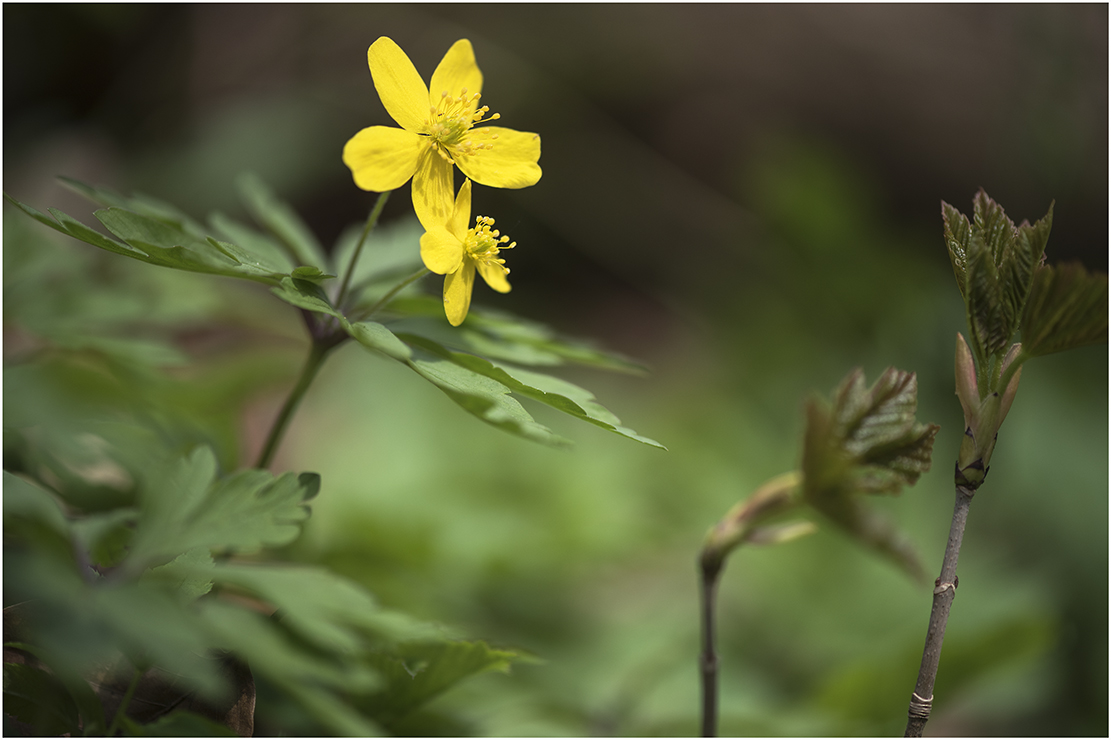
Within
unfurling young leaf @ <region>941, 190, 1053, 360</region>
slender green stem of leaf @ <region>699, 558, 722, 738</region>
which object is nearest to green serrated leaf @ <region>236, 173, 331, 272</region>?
slender green stem of leaf @ <region>699, 558, 722, 738</region>

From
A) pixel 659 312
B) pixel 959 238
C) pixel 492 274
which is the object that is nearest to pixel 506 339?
pixel 492 274

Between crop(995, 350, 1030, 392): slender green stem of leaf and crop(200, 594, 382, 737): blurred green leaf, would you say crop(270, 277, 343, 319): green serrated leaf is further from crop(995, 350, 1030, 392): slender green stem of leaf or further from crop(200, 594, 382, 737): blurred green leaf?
crop(995, 350, 1030, 392): slender green stem of leaf

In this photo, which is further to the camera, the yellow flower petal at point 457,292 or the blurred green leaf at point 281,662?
the yellow flower petal at point 457,292

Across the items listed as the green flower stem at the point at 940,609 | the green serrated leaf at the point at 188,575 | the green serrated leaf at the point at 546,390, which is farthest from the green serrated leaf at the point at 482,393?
the green flower stem at the point at 940,609

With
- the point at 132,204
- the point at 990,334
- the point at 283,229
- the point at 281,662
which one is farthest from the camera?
the point at 283,229

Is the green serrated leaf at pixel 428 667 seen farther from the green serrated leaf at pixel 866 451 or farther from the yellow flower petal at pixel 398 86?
the yellow flower petal at pixel 398 86

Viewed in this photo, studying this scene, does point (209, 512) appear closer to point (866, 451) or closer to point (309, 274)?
point (309, 274)

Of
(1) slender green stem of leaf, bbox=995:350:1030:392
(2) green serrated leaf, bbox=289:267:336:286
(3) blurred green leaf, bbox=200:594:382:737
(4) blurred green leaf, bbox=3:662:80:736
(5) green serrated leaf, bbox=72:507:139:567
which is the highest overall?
(1) slender green stem of leaf, bbox=995:350:1030:392

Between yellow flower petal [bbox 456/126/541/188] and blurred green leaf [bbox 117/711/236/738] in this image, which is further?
yellow flower petal [bbox 456/126/541/188]
